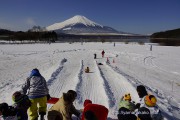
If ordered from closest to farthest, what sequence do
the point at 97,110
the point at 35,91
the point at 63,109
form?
the point at 97,110, the point at 63,109, the point at 35,91

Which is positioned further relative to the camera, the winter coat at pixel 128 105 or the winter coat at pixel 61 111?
the winter coat at pixel 128 105

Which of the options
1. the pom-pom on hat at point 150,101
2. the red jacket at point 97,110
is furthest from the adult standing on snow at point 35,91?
the pom-pom on hat at point 150,101

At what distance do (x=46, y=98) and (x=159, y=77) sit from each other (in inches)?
452

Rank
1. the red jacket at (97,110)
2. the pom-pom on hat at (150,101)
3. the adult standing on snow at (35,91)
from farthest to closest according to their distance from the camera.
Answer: the adult standing on snow at (35,91) → the pom-pom on hat at (150,101) → the red jacket at (97,110)

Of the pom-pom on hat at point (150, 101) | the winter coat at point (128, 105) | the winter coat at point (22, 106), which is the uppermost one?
the pom-pom on hat at point (150, 101)

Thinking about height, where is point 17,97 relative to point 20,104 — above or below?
above

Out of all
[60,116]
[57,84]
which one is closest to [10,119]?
[60,116]

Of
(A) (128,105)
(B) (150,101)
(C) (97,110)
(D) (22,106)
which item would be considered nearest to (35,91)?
(D) (22,106)

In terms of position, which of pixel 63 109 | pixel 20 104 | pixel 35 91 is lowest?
pixel 63 109

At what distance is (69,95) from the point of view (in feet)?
19.0

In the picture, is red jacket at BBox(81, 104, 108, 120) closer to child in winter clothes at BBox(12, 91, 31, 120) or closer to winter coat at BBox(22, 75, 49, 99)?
child in winter clothes at BBox(12, 91, 31, 120)

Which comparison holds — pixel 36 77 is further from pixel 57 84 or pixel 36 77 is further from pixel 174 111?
pixel 57 84

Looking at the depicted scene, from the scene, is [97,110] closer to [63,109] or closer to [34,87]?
[63,109]

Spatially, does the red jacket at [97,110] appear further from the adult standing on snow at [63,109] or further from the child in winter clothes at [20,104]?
the child in winter clothes at [20,104]
